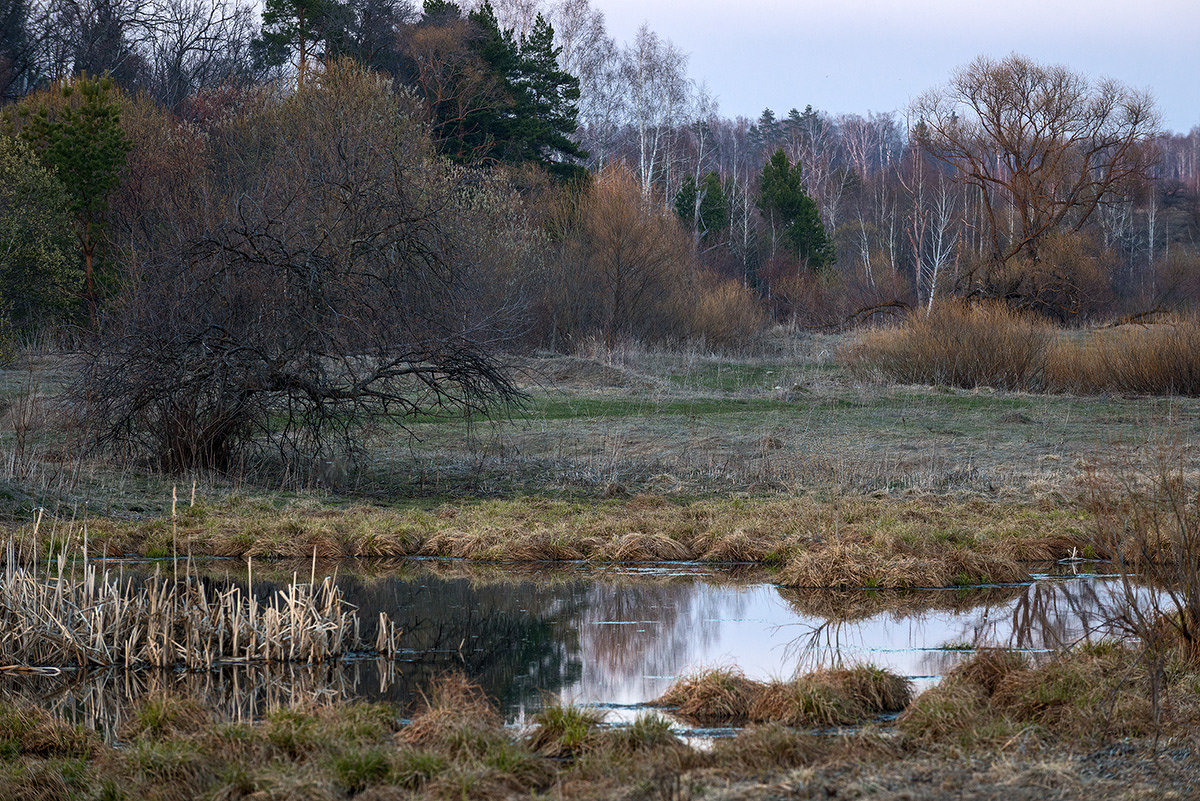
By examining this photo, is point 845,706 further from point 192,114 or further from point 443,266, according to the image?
point 192,114

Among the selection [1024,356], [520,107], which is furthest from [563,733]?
[520,107]

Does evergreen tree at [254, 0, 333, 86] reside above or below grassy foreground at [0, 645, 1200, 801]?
above

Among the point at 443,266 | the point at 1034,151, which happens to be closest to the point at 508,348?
the point at 443,266

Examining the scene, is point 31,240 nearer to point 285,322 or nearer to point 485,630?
point 285,322

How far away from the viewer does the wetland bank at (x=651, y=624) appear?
5027 millimetres

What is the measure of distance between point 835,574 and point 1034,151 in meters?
32.2

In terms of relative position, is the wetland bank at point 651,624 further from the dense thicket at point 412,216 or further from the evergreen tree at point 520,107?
the evergreen tree at point 520,107

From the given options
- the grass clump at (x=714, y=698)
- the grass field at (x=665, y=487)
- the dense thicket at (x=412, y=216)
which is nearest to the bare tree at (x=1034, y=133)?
the dense thicket at (x=412, y=216)

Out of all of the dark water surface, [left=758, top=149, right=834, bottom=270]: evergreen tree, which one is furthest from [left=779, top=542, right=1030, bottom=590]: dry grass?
[left=758, top=149, right=834, bottom=270]: evergreen tree

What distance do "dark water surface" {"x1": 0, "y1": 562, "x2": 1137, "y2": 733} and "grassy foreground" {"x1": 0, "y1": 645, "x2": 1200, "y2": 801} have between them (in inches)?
21.2

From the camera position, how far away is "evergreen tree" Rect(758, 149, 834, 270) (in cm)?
4966

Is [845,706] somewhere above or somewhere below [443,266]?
below

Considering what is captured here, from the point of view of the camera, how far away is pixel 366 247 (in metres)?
14.1

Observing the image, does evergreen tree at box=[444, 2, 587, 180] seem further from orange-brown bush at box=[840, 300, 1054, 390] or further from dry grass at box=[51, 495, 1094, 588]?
dry grass at box=[51, 495, 1094, 588]
